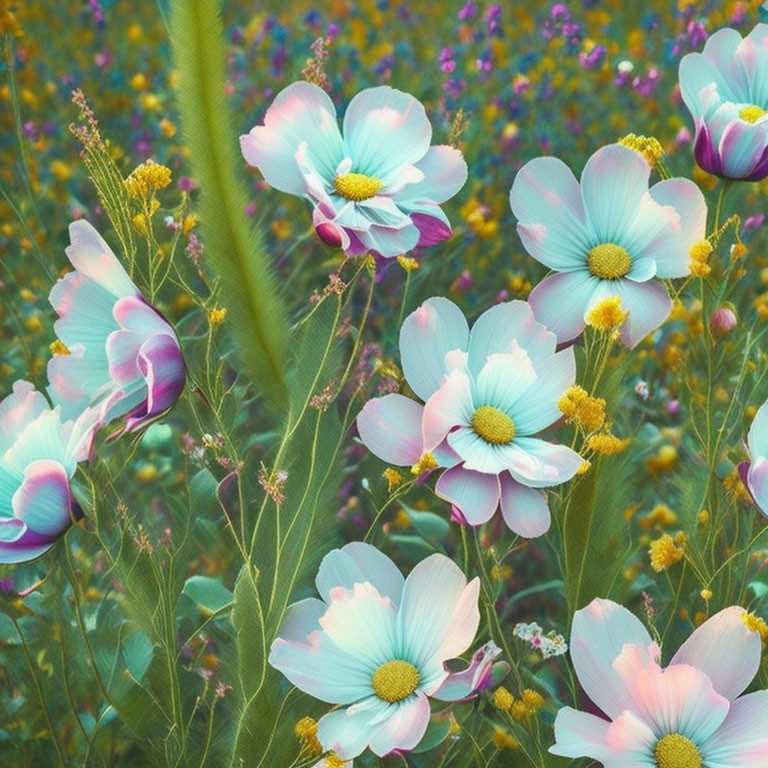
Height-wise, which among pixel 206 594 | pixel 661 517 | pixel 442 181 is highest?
pixel 442 181

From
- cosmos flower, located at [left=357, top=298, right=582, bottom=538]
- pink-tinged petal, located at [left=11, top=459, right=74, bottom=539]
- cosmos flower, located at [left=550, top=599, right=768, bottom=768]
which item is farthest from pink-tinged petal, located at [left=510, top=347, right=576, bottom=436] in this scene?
pink-tinged petal, located at [left=11, top=459, right=74, bottom=539]

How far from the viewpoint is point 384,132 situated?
0.66 metres

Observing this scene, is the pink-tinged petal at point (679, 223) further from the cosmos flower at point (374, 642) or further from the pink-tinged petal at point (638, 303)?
the cosmos flower at point (374, 642)

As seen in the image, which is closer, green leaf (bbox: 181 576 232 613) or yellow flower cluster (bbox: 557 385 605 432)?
yellow flower cluster (bbox: 557 385 605 432)

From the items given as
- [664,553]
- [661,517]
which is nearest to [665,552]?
[664,553]

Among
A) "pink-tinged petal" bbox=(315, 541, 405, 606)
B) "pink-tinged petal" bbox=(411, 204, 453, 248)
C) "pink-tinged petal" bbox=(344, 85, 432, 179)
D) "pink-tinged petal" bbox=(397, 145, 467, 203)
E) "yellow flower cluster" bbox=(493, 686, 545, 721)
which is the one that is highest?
"pink-tinged petal" bbox=(344, 85, 432, 179)

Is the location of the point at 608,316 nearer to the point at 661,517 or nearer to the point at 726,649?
the point at 726,649

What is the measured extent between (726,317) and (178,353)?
30cm

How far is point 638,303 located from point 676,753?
213 mm

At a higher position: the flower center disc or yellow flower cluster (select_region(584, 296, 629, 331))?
yellow flower cluster (select_region(584, 296, 629, 331))

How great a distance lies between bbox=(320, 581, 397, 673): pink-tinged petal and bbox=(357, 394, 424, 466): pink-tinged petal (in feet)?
0.20

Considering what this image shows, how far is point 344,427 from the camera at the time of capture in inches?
23.0

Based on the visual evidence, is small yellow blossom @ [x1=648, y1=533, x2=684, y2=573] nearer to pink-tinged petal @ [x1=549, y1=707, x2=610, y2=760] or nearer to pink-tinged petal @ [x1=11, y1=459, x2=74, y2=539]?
pink-tinged petal @ [x1=549, y1=707, x2=610, y2=760]

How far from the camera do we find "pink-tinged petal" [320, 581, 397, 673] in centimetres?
56
